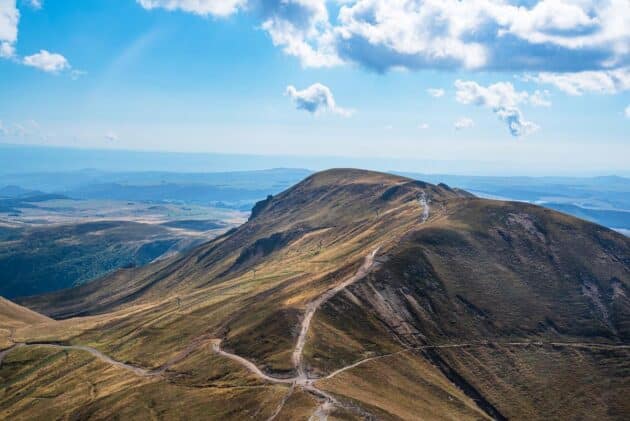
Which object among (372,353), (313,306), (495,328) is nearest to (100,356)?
(313,306)

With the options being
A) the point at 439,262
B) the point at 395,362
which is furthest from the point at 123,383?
the point at 439,262

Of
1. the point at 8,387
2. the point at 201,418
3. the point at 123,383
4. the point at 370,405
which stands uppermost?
the point at 370,405

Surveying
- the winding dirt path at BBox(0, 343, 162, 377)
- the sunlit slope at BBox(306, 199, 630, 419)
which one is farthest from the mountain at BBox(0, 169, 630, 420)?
the winding dirt path at BBox(0, 343, 162, 377)

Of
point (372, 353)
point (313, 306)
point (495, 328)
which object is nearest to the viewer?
point (372, 353)

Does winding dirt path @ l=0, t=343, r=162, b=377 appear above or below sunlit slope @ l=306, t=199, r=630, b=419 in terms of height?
below

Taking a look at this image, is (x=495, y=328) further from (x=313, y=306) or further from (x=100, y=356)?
(x=100, y=356)

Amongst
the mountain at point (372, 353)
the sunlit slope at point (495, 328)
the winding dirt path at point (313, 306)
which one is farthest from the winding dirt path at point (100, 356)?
the sunlit slope at point (495, 328)

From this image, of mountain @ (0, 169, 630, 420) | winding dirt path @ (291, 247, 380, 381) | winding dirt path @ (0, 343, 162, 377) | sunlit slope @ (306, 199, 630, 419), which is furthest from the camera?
winding dirt path @ (0, 343, 162, 377)

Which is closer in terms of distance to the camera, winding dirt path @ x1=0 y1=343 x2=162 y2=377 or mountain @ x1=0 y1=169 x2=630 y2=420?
mountain @ x1=0 y1=169 x2=630 y2=420

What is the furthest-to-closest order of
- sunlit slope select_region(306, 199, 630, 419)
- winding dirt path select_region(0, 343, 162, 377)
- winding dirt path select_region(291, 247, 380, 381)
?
1. winding dirt path select_region(0, 343, 162, 377)
2. sunlit slope select_region(306, 199, 630, 419)
3. winding dirt path select_region(291, 247, 380, 381)

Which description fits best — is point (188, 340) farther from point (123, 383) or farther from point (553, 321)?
point (553, 321)

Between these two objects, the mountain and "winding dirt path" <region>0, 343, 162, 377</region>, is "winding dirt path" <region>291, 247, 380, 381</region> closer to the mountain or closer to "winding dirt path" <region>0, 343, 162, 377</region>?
the mountain
